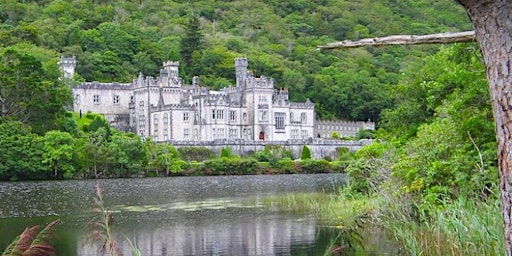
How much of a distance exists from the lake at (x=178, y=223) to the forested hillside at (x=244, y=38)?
3880 cm

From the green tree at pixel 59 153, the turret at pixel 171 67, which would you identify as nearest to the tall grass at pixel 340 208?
the green tree at pixel 59 153

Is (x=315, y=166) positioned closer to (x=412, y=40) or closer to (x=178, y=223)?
(x=178, y=223)

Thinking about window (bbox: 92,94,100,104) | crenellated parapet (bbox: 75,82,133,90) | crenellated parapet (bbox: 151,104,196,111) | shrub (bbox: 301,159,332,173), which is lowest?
shrub (bbox: 301,159,332,173)

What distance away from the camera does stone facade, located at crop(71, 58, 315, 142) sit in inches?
3012

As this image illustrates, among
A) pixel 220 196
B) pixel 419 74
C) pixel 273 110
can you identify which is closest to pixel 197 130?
pixel 273 110

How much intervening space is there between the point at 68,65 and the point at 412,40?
83.7 m

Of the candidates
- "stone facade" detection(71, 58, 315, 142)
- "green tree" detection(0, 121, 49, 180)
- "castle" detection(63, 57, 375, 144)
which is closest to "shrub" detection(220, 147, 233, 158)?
"castle" detection(63, 57, 375, 144)

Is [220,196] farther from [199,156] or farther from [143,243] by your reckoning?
[199,156]

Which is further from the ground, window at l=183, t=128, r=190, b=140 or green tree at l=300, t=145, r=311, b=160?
window at l=183, t=128, r=190, b=140

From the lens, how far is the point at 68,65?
8575 cm

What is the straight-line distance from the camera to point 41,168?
5234cm

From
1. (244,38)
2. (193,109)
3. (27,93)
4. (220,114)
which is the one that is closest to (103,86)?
(193,109)

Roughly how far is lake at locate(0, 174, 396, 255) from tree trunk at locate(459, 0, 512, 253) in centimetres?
564

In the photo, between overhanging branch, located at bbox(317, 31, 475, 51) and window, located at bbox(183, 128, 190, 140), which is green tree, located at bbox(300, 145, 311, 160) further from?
overhanging branch, located at bbox(317, 31, 475, 51)
